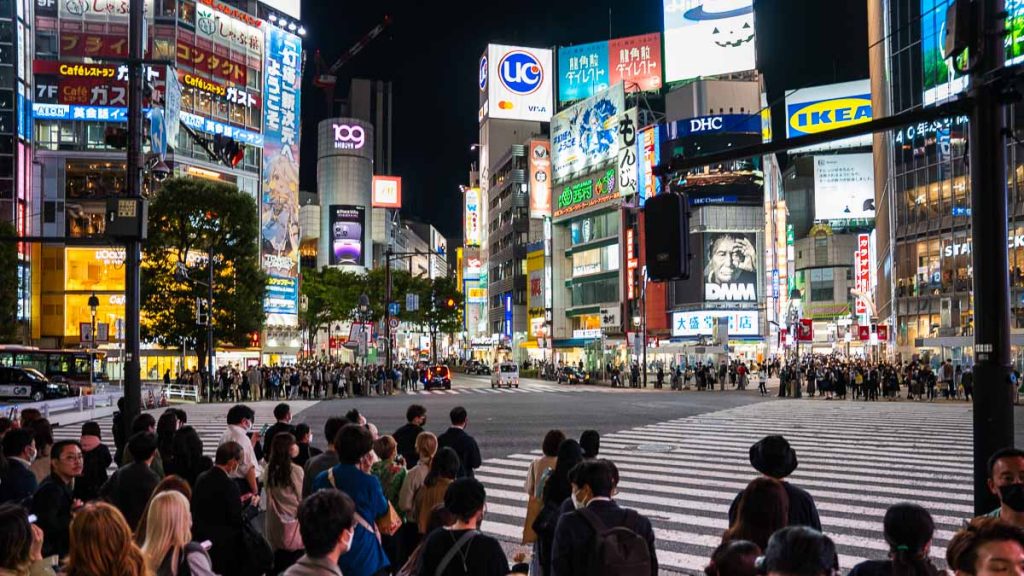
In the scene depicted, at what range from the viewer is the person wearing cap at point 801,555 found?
3189 mm

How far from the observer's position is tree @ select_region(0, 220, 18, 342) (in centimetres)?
4584

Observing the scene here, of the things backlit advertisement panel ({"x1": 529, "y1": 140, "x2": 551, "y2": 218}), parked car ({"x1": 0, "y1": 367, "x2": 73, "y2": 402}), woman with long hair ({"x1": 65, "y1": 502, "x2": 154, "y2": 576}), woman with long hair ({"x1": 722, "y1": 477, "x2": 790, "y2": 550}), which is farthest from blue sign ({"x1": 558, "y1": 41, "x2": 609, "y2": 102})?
woman with long hair ({"x1": 65, "y1": 502, "x2": 154, "y2": 576})

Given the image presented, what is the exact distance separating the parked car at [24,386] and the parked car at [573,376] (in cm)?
3312

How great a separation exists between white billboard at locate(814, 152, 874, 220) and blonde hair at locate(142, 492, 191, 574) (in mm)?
113392

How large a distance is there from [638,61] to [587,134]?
19.6 meters

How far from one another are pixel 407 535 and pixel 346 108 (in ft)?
646

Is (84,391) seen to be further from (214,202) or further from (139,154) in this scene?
(139,154)

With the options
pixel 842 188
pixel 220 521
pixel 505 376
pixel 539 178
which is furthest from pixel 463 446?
pixel 842 188

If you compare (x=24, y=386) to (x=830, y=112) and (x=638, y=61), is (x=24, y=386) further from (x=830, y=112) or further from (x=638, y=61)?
(x=830, y=112)

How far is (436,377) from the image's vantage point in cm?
5416

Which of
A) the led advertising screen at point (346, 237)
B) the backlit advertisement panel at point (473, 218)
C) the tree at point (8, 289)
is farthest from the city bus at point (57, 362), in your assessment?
the backlit advertisement panel at point (473, 218)

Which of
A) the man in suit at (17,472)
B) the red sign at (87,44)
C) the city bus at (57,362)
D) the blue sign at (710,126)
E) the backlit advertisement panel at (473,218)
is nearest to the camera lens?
the man in suit at (17,472)

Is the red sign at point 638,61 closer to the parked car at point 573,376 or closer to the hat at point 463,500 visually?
the parked car at point 573,376

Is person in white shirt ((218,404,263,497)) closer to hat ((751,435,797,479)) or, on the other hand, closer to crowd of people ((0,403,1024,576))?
crowd of people ((0,403,1024,576))
